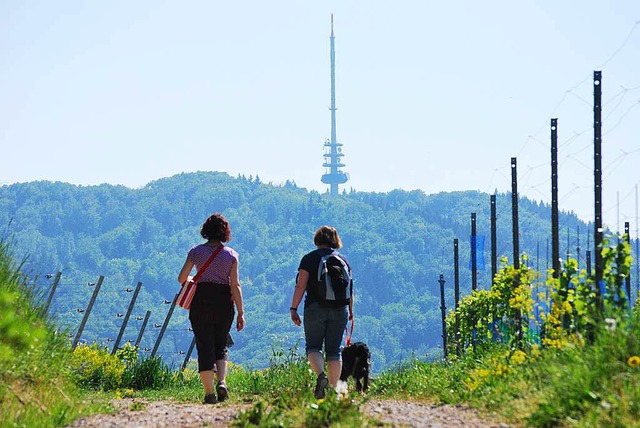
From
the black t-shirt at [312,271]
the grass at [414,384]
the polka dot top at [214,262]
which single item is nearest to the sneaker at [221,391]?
the grass at [414,384]

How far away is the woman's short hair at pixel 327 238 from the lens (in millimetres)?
9453

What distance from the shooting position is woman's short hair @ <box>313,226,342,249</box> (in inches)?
372

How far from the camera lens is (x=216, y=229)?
9.85m

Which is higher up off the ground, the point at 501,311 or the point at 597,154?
the point at 597,154

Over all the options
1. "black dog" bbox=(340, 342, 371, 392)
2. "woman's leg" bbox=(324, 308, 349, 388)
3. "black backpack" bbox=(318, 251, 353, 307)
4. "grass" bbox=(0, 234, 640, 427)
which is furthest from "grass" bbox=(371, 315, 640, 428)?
"black dog" bbox=(340, 342, 371, 392)

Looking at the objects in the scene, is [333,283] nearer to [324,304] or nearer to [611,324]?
[324,304]

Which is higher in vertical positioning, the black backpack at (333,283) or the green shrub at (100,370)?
the black backpack at (333,283)

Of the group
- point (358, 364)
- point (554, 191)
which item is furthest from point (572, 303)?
point (554, 191)

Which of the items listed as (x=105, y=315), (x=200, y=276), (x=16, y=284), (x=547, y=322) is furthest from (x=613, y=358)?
(x=105, y=315)

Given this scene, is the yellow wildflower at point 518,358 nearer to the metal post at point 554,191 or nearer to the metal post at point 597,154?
the metal post at point 597,154

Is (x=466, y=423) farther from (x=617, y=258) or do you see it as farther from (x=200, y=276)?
(x=200, y=276)

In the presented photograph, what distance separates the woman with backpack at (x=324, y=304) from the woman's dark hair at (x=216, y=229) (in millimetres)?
944

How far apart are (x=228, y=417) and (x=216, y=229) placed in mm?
2563

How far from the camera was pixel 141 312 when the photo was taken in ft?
622
